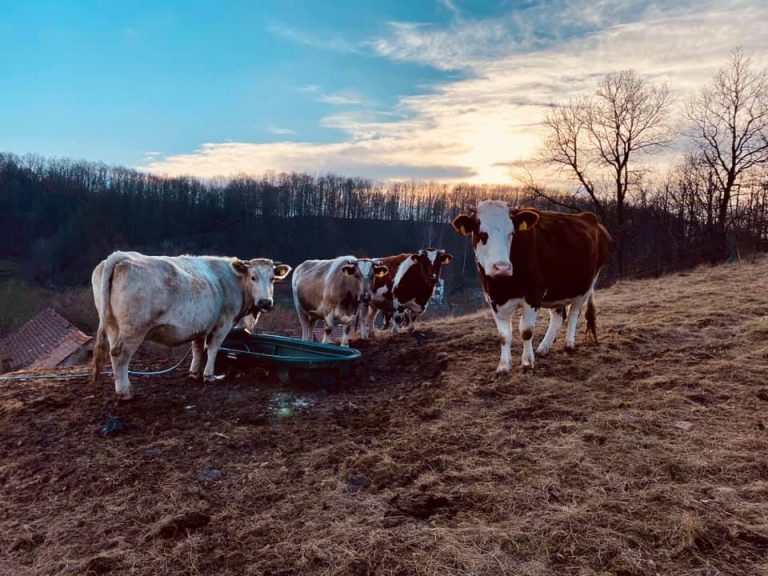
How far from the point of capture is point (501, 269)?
602 cm

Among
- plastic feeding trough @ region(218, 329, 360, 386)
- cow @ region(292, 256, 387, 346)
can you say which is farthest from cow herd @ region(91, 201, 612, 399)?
cow @ region(292, 256, 387, 346)

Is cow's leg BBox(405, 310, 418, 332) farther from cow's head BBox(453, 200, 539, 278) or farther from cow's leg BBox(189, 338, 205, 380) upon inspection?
A: cow's leg BBox(189, 338, 205, 380)

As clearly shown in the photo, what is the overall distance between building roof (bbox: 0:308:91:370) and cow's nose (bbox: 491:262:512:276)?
21724mm

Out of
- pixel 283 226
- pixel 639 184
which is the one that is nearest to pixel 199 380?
pixel 639 184

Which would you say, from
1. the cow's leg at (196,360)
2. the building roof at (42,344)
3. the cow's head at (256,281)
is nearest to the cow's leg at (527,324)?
the cow's head at (256,281)

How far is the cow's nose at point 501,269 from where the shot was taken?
6004 mm

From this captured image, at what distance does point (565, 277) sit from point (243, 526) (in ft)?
18.3

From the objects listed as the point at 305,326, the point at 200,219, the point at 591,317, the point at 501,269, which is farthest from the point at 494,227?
the point at 200,219

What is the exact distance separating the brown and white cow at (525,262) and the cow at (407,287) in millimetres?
3802

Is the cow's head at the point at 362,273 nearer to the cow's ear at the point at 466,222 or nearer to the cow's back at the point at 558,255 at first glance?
the cow's ear at the point at 466,222

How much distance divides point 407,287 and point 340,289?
1.98m

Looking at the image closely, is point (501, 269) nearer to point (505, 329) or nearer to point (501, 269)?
point (501, 269)

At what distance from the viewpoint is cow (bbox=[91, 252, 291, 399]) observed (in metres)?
5.68

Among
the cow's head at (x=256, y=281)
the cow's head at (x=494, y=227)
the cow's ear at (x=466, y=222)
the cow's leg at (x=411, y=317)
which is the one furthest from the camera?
the cow's leg at (x=411, y=317)
